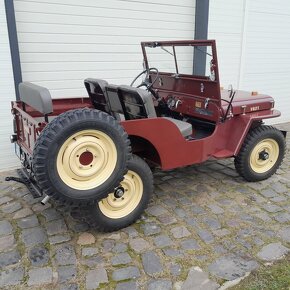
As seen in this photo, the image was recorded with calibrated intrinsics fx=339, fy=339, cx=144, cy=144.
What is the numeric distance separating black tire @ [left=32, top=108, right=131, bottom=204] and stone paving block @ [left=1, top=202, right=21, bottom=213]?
45.4 inches

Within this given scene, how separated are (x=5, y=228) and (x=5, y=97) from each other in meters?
1.92

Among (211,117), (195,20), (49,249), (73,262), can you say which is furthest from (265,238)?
(195,20)

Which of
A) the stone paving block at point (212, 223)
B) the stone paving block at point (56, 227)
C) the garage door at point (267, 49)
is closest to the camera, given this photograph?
the stone paving block at point (56, 227)

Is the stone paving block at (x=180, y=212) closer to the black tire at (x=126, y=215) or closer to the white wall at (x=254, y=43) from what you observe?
the black tire at (x=126, y=215)

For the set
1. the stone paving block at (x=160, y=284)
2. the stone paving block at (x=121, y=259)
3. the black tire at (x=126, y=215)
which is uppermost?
the black tire at (x=126, y=215)

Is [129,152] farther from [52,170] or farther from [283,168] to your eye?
[283,168]

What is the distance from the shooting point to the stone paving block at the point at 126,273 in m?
2.54

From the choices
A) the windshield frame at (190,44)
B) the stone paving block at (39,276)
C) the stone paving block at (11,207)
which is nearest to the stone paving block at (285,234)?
the windshield frame at (190,44)

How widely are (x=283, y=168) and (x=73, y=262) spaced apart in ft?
10.7

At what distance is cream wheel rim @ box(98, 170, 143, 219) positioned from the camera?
3.08 meters

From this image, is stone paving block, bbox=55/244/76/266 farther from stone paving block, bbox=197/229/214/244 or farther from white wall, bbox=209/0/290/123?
white wall, bbox=209/0/290/123

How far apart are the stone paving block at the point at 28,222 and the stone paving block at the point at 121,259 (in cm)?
94

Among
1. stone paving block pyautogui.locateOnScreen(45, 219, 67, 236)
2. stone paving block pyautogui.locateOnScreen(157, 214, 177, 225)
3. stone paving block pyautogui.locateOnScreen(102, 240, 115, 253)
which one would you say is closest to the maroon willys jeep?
stone paving block pyautogui.locateOnScreen(102, 240, 115, 253)

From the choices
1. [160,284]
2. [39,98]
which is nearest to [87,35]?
[39,98]
